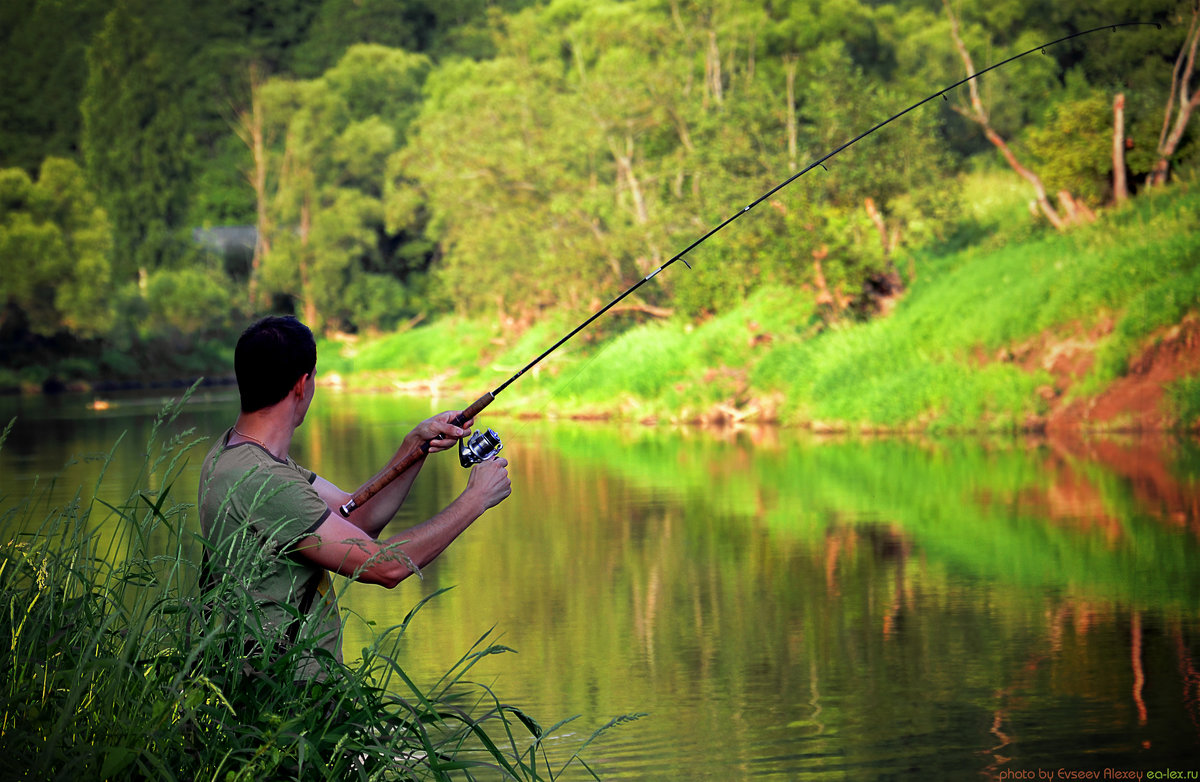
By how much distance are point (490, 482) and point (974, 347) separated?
1657 centimetres

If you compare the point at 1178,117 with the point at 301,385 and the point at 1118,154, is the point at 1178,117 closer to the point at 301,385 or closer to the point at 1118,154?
the point at 1118,154

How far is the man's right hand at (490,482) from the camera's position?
3949mm

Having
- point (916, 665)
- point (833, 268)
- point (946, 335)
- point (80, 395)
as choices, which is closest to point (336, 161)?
point (80, 395)

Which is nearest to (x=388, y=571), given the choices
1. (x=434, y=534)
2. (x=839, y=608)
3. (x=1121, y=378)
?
(x=434, y=534)

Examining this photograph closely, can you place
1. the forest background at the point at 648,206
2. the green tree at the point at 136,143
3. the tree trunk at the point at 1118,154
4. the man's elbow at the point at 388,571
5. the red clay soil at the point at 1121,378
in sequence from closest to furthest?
1. the man's elbow at the point at 388,571
2. the red clay soil at the point at 1121,378
3. the forest background at the point at 648,206
4. the tree trunk at the point at 1118,154
5. the green tree at the point at 136,143

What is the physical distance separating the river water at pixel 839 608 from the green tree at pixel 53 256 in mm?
26674

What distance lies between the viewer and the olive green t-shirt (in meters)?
3.66

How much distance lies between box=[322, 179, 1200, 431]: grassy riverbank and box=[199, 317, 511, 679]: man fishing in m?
15.1

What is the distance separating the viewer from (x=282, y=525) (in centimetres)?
362

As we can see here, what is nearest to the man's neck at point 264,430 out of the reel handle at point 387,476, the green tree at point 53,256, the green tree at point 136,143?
the reel handle at point 387,476

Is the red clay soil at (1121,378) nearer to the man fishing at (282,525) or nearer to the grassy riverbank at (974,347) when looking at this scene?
the grassy riverbank at (974,347)

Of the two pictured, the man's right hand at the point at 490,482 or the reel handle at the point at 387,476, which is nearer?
the man's right hand at the point at 490,482

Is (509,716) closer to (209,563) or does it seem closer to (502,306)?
(209,563)

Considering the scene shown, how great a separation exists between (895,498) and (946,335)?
7.09 meters
